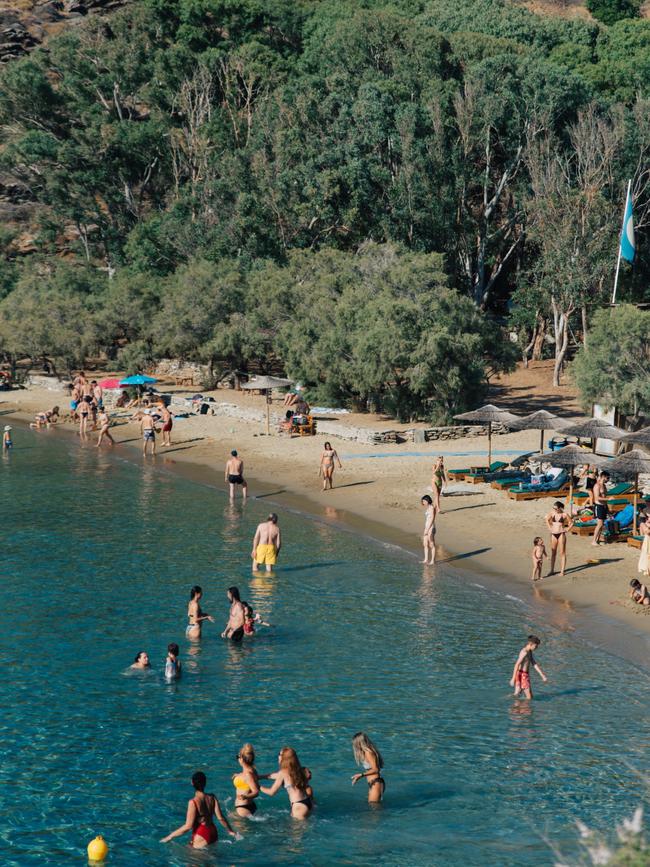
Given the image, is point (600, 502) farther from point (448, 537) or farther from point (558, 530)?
point (558, 530)

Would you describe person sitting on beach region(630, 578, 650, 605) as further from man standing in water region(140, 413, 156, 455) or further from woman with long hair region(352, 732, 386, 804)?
man standing in water region(140, 413, 156, 455)

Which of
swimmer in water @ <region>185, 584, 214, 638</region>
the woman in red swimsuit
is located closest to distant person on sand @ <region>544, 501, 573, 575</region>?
swimmer in water @ <region>185, 584, 214, 638</region>

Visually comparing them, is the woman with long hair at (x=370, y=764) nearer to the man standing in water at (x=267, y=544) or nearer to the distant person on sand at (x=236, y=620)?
the distant person on sand at (x=236, y=620)

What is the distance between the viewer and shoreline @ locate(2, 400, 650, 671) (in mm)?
18891

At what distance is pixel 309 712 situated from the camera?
52.5 ft

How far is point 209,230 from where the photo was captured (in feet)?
207

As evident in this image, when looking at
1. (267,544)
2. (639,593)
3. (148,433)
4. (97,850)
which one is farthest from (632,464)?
(148,433)

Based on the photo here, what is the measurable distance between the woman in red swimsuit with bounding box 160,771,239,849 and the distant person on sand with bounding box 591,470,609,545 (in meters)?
13.9

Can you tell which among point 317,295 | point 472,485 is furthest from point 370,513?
point 317,295

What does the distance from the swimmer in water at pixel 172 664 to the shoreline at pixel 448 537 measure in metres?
7.13

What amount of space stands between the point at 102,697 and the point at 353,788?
5.01 metres

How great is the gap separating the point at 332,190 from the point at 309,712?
43357 millimetres

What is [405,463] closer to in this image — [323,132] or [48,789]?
[48,789]

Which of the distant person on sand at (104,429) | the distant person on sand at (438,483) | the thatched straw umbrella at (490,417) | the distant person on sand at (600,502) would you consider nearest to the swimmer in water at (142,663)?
the distant person on sand at (438,483)
